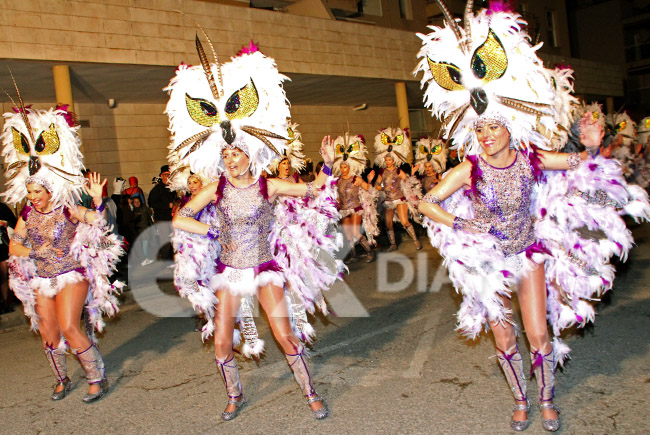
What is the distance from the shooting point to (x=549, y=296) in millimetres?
4312

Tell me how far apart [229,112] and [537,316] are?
2539 millimetres

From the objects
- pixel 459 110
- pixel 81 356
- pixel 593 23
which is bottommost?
pixel 81 356

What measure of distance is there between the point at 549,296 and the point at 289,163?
687cm

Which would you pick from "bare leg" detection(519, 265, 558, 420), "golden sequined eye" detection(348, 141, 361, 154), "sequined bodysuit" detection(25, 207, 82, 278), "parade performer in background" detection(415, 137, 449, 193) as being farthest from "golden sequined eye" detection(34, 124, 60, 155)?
"parade performer in background" detection(415, 137, 449, 193)

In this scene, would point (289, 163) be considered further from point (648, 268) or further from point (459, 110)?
point (459, 110)

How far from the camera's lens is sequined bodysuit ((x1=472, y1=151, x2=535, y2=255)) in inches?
156

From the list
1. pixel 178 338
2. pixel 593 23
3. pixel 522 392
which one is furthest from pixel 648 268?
pixel 593 23

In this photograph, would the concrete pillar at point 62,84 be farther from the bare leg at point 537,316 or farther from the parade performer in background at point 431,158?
the bare leg at point 537,316

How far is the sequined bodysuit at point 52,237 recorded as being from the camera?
5.23m

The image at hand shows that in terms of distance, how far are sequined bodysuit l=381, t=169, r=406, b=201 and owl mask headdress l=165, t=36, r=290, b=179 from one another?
8.19 metres

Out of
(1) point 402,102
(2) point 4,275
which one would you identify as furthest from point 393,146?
(2) point 4,275

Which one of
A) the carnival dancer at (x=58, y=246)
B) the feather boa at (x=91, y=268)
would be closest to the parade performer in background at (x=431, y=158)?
the feather boa at (x=91, y=268)

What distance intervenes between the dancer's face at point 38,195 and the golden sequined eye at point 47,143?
0.32 m

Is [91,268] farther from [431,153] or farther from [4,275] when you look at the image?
[431,153]
